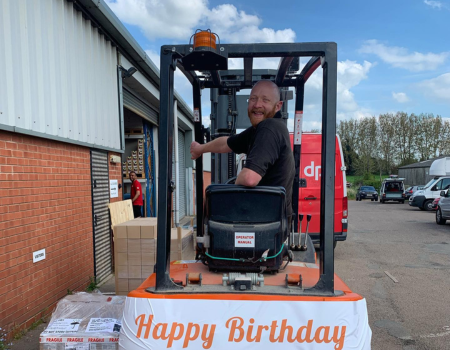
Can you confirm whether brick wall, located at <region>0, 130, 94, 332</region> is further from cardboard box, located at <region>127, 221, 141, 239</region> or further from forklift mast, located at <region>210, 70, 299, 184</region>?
forklift mast, located at <region>210, 70, 299, 184</region>

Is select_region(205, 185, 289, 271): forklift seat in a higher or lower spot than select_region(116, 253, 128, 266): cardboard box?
higher

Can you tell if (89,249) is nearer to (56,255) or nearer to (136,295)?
(56,255)

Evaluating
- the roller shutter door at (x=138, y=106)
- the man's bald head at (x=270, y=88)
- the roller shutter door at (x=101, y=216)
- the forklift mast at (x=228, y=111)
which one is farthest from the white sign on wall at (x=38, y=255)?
the roller shutter door at (x=138, y=106)

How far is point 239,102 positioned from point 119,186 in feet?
14.2

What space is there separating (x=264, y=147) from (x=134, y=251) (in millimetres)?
3554

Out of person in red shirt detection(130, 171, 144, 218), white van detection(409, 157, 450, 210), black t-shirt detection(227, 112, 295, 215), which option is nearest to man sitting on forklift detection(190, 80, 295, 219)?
black t-shirt detection(227, 112, 295, 215)

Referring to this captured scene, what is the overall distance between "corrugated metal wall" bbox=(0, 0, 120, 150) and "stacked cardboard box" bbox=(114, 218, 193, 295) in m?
1.70

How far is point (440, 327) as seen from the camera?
4.90 m

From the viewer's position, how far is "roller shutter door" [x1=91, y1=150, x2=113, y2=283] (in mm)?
6902

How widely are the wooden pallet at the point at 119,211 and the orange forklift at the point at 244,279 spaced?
525 cm

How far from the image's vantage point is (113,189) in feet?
26.3

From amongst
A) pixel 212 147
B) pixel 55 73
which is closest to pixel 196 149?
pixel 212 147

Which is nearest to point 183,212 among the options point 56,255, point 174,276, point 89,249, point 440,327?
point 89,249

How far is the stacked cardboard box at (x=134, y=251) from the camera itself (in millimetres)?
5352
